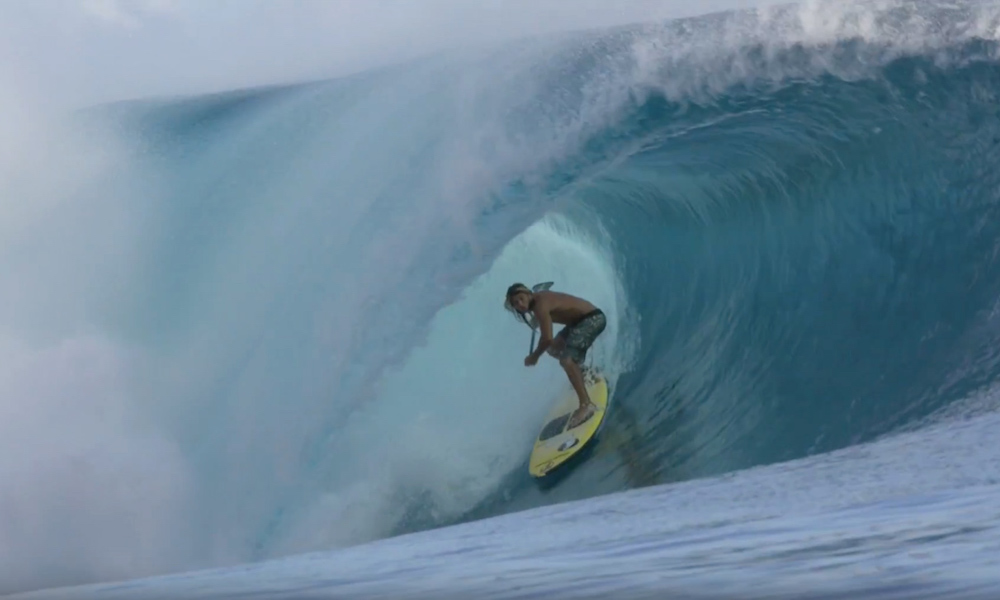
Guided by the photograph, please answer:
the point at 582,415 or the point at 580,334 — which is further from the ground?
the point at 580,334

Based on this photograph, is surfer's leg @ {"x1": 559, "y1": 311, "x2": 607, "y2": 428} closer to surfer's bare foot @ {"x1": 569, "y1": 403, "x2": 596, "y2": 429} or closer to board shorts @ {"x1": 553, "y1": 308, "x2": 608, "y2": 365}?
board shorts @ {"x1": 553, "y1": 308, "x2": 608, "y2": 365}

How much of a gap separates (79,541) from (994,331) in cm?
546

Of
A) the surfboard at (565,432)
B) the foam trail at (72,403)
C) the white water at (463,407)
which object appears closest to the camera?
the foam trail at (72,403)

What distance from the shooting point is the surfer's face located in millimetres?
5984

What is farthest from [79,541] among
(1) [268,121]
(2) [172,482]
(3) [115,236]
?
(1) [268,121]

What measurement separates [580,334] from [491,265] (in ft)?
3.57

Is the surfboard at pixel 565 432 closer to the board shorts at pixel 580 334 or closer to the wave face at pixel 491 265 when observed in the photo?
the wave face at pixel 491 265

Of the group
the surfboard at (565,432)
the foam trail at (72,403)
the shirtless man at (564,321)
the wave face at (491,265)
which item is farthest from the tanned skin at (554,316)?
the foam trail at (72,403)

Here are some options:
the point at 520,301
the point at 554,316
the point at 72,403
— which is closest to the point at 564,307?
the point at 554,316

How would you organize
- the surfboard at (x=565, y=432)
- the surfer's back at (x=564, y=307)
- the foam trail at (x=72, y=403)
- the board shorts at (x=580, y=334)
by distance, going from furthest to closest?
the surfboard at (x=565, y=432), the board shorts at (x=580, y=334), the surfer's back at (x=564, y=307), the foam trail at (x=72, y=403)

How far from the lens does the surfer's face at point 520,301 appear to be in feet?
19.6

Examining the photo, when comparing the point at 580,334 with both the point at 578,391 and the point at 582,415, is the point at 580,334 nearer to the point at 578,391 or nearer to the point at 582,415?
the point at 578,391

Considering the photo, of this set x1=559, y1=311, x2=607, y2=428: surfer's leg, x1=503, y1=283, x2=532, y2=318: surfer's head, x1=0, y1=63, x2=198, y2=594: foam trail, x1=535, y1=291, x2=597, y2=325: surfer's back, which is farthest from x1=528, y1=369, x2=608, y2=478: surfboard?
x1=0, y1=63, x2=198, y2=594: foam trail

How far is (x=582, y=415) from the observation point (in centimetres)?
661
